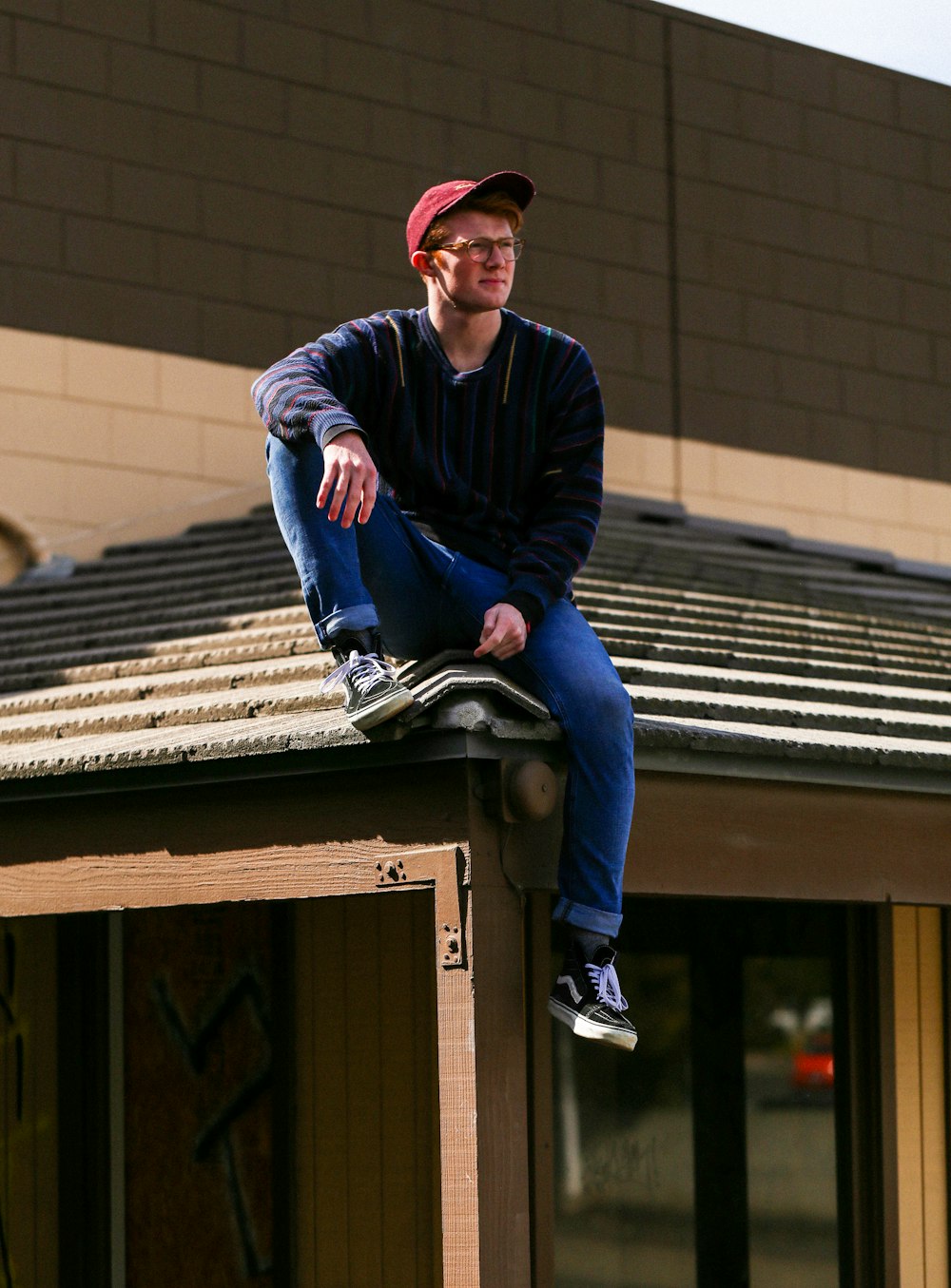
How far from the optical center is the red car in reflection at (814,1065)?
7.37 metres

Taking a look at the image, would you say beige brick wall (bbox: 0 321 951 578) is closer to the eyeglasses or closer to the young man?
the young man

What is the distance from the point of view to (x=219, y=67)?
10.1 m

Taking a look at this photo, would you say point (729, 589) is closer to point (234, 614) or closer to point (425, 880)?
point (234, 614)

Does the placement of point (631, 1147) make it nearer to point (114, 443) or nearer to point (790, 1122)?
point (790, 1122)

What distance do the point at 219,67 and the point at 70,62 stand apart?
0.82 metres

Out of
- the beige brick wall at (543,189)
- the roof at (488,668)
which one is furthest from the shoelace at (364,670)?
the beige brick wall at (543,189)

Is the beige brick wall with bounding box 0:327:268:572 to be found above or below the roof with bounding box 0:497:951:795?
above

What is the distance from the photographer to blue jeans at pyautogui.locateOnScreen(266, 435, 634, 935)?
4.36 meters

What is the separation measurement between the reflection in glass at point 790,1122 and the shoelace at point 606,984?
326cm

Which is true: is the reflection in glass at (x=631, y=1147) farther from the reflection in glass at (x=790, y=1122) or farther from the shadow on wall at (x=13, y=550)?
the shadow on wall at (x=13, y=550)

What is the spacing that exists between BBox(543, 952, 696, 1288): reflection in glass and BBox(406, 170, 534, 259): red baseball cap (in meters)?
3.34

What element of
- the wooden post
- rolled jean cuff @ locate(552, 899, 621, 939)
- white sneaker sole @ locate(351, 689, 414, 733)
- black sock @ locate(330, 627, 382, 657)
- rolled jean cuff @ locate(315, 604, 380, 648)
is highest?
rolled jean cuff @ locate(315, 604, 380, 648)

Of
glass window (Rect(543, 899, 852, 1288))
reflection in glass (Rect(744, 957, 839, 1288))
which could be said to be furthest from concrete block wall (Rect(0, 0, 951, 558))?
reflection in glass (Rect(744, 957, 839, 1288))

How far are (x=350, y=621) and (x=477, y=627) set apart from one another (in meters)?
0.35
